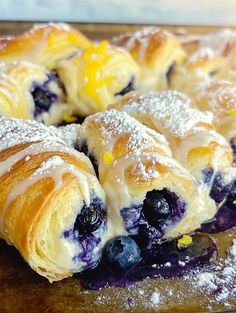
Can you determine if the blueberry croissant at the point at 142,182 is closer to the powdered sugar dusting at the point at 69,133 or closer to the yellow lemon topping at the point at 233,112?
the powdered sugar dusting at the point at 69,133

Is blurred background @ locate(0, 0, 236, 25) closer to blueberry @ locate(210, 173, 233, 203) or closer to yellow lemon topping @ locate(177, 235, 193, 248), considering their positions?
blueberry @ locate(210, 173, 233, 203)

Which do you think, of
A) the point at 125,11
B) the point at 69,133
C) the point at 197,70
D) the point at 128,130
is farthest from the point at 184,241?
the point at 125,11

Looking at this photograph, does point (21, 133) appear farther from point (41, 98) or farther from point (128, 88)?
point (128, 88)

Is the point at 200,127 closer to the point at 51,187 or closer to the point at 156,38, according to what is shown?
the point at 51,187

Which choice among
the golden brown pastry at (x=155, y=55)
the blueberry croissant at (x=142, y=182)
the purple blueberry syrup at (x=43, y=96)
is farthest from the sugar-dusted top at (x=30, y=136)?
the golden brown pastry at (x=155, y=55)

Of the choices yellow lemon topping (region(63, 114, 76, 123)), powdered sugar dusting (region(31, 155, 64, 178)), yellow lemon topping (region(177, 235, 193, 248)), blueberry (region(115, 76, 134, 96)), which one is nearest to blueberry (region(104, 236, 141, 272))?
yellow lemon topping (region(177, 235, 193, 248))

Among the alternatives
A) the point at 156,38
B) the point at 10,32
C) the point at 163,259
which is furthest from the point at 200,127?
the point at 10,32
